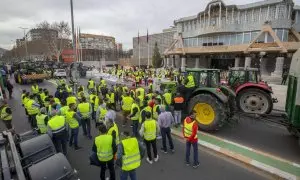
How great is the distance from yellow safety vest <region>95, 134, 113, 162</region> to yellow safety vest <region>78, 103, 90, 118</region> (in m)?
3.04

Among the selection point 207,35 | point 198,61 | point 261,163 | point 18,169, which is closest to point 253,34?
point 207,35

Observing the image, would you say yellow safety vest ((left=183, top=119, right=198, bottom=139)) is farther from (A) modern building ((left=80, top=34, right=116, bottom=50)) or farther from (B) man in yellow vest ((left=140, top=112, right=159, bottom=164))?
(A) modern building ((left=80, top=34, right=116, bottom=50))

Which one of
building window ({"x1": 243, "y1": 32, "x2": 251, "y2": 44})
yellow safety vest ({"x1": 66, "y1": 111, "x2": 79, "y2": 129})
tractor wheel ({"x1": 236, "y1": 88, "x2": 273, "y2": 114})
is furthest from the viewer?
building window ({"x1": 243, "y1": 32, "x2": 251, "y2": 44})

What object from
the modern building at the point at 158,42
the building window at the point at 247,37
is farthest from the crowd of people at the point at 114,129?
the modern building at the point at 158,42

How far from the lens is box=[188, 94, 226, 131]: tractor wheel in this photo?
7414 mm

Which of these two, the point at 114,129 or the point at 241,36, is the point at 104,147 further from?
the point at 241,36

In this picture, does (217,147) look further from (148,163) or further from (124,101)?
(124,101)

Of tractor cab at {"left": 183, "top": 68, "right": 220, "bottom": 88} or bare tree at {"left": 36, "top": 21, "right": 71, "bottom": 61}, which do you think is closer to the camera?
tractor cab at {"left": 183, "top": 68, "right": 220, "bottom": 88}

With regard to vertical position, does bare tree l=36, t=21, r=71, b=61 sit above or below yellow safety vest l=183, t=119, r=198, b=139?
above

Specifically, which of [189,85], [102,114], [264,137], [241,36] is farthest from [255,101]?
[241,36]

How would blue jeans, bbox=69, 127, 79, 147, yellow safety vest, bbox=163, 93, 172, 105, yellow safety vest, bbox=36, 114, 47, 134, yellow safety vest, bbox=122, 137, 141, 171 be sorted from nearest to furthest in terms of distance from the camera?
yellow safety vest, bbox=122, 137, 141, 171 < yellow safety vest, bbox=36, 114, 47, 134 < blue jeans, bbox=69, 127, 79, 147 < yellow safety vest, bbox=163, 93, 172, 105

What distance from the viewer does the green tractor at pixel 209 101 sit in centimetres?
747

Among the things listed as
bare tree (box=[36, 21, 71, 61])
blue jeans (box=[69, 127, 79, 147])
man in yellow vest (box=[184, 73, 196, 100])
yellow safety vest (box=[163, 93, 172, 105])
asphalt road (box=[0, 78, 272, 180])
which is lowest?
asphalt road (box=[0, 78, 272, 180])

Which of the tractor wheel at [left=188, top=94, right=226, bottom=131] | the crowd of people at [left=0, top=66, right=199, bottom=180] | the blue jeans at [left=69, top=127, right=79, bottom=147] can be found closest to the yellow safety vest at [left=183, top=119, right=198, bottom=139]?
the crowd of people at [left=0, top=66, right=199, bottom=180]
